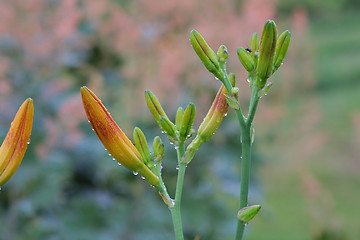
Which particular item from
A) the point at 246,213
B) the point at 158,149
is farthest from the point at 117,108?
the point at 246,213

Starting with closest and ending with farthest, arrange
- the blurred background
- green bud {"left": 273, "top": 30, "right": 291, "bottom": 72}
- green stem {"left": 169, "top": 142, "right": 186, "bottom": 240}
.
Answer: green stem {"left": 169, "top": 142, "right": 186, "bottom": 240} < green bud {"left": 273, "top": 30, "right": 291, "bottom": 72} < the blurred background

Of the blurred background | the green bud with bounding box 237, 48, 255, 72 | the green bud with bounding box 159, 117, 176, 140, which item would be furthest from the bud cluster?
the blurred background

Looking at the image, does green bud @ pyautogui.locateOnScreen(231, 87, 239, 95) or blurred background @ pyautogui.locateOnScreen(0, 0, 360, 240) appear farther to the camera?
blurred background @ pyautogui.locateOnScreen(0, 0, 360, 240)

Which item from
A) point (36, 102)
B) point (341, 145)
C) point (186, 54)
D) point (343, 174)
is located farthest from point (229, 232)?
point (341, 145)

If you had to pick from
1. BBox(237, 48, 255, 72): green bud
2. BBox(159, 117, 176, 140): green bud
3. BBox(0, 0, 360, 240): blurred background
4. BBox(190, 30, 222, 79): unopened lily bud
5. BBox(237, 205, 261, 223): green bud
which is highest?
BBox(0, 0, 360, 240): blurred background

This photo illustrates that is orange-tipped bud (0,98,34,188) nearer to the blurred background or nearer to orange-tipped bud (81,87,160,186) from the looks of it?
orange-tipped bud (81,87,160,186)

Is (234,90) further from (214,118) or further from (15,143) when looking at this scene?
(15,143)

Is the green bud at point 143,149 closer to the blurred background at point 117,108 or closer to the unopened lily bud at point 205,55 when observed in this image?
the unopened lily bud at point 205,55
